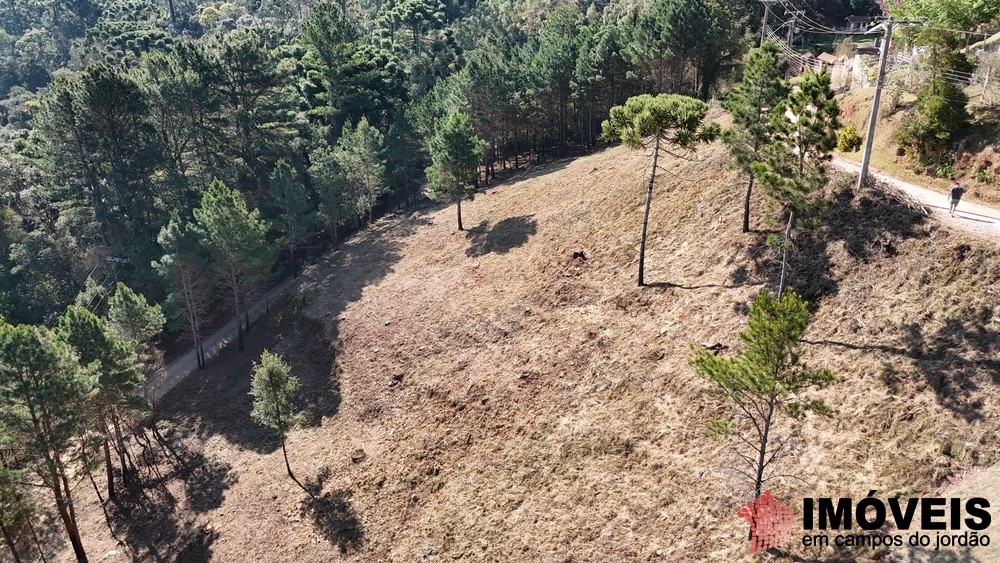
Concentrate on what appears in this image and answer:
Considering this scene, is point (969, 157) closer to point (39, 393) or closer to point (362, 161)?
point (39, 393)

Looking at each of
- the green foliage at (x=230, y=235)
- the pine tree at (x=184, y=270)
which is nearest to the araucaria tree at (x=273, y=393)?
the green foliage at (x=230, y=235)

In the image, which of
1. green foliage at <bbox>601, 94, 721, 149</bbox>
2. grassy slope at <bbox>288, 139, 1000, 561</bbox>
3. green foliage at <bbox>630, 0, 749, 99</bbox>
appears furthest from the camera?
green foliage at <bbox>630, 0, 749, 99</bbox>

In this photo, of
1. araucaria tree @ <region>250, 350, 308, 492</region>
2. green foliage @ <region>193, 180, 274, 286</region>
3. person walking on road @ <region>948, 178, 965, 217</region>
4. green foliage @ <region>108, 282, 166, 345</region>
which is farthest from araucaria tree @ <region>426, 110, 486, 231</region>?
person walking on road @ <region>948, 178, 965, 217</region>

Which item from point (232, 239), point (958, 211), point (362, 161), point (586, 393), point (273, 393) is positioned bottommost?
point (273, 393)

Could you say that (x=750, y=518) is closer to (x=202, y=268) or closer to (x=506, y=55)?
(x=202, y=268)

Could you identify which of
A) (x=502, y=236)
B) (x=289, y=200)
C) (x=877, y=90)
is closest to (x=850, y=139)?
(x=877, y=90)

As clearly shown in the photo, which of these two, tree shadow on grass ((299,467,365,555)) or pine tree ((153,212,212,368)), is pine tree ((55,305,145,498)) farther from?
pine tree ((153,212,212,368))
